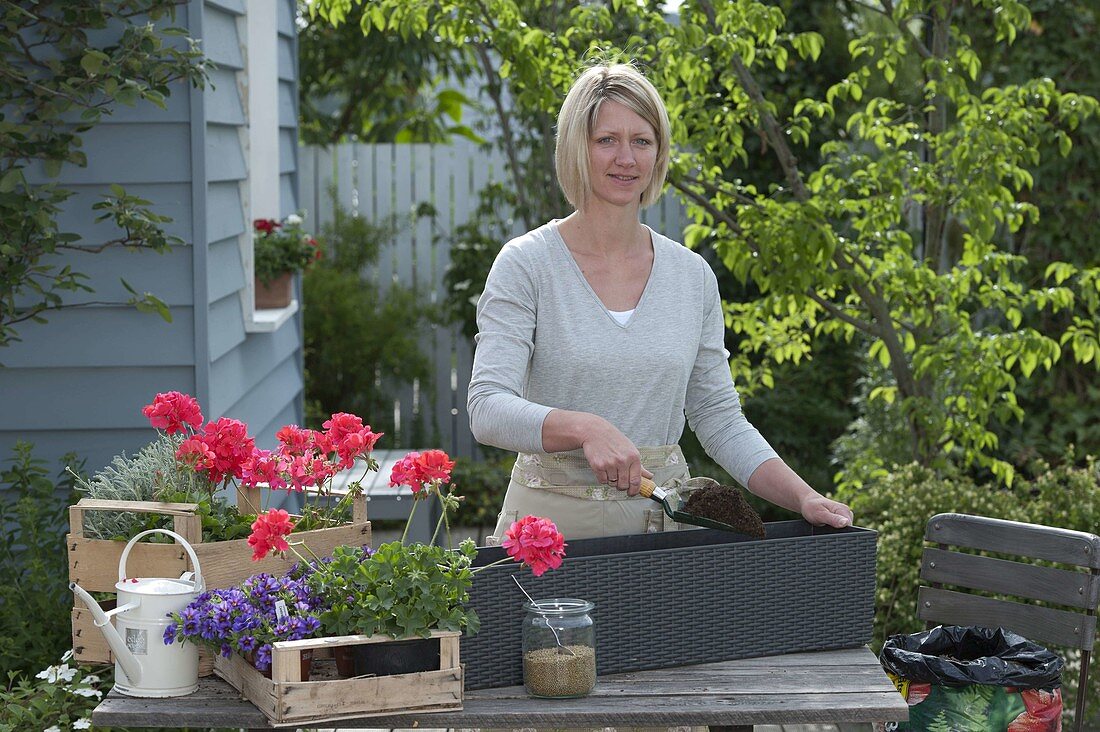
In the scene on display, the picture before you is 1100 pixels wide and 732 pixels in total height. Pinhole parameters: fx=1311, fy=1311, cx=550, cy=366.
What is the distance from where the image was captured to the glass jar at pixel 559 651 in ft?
5.40

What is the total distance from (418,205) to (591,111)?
5.30 meters

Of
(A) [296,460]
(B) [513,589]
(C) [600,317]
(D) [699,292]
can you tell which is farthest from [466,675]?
(D) [699,292]

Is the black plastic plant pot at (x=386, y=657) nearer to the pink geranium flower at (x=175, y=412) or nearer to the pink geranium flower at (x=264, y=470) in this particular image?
the pink geranium flower at (x=264, y=470)

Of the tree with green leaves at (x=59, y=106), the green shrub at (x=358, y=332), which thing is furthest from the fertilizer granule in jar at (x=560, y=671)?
the green shrub at (x=358, y=332)

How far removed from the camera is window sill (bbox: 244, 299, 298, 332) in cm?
393

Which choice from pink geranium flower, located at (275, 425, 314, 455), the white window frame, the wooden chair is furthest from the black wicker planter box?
the white window frame

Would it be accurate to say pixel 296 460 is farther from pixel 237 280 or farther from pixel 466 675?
pixel 237 280

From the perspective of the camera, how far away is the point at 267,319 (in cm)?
411

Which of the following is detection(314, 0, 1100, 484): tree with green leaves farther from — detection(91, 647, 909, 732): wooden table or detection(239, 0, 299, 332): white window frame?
detection(91, 647, 909, 732): wooden table

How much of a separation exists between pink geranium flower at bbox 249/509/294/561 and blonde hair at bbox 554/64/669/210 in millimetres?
787

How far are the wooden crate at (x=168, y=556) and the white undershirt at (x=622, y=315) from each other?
50 centimetres

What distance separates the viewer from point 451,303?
7.03m

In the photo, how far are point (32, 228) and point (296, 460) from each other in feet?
4.58

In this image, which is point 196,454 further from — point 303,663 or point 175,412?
point 303,663
